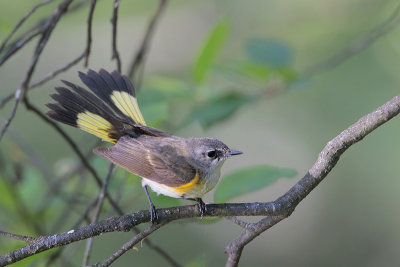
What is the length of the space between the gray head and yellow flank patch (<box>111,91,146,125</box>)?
0.32 m

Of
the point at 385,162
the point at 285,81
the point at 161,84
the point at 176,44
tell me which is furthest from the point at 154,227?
the point at 176,44

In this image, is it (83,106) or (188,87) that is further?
(188,87)

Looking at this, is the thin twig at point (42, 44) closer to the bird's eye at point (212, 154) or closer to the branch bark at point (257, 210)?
the branch bark at point (257, 210)

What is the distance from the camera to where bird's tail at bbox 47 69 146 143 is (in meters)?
2.83

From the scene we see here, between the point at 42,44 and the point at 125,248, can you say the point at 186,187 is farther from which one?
the point at 42,44

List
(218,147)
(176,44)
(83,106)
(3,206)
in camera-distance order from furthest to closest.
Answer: (176,44)
(3,206)
(218,147)
(83,106)

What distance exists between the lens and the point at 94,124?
2.91 m

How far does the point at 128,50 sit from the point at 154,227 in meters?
5.08

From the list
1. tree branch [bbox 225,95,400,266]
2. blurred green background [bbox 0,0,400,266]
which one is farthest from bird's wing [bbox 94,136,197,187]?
blurred green background [bbox 0,0,400,266]

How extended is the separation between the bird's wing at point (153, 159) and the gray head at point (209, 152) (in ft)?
0.31

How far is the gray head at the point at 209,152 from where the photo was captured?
3.01 m

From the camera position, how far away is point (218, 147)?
3.10m

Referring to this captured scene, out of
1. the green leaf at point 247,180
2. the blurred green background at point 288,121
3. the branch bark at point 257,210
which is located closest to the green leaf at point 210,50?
the green leaf at point 247,180

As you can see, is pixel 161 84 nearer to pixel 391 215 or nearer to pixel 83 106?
pixel 83 106
